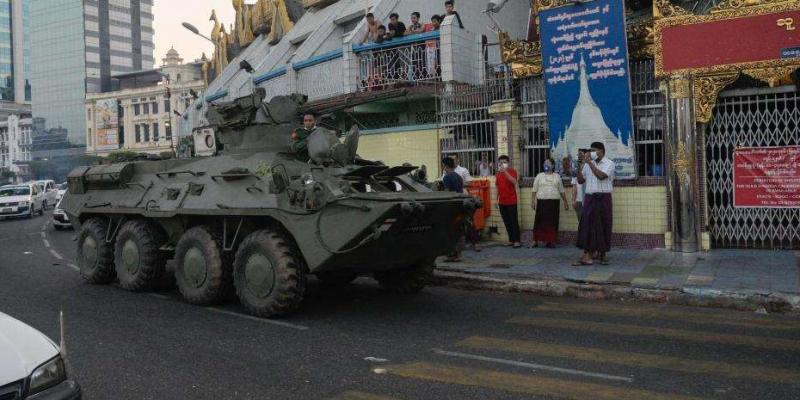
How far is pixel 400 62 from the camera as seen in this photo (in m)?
15.6

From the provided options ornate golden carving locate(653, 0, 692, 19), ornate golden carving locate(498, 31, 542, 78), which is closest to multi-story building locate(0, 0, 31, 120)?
ornate golden carving locate(498, 31, 542, 78)

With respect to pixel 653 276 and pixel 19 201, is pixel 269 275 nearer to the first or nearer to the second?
pixel 653 276

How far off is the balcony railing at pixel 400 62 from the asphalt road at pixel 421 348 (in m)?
7.31

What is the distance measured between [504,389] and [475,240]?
759 cm

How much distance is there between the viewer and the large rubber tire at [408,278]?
866 centimetres

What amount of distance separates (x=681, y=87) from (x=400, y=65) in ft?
21.8

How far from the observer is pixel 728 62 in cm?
1048

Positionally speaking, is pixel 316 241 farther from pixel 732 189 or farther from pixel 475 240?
pixel 732 189

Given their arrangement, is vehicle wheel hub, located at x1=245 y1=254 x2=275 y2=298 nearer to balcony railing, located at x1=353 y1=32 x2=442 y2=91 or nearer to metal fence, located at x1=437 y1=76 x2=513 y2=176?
metal fence, located at x1=437 y1=76 x2=513 y2=176

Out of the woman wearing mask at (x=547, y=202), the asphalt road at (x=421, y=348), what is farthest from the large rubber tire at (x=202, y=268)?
the woman wearing mask at (x=547, y=202)

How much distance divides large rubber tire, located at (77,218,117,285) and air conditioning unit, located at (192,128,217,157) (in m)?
1.84

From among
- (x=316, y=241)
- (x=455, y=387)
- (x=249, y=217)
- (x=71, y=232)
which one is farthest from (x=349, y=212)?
(x=71, y=232)

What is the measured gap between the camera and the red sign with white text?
10.5 meters

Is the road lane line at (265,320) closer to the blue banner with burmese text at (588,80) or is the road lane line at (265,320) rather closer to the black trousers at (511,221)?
the black trousers at (511,221)
